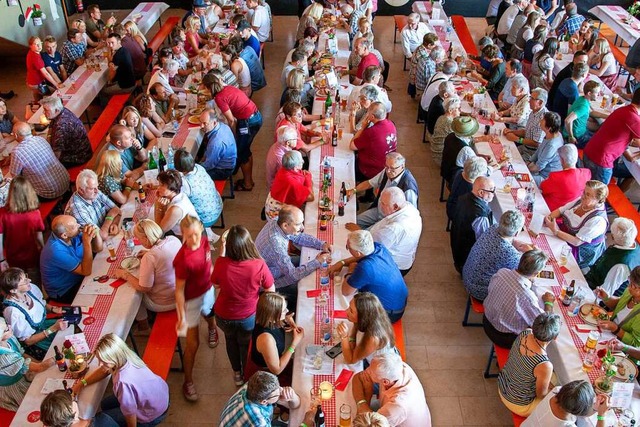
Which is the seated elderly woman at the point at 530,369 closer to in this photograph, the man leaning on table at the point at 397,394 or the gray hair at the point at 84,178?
the man leaning on table at the point at 397,394

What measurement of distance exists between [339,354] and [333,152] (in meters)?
3.32

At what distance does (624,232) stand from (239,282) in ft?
11.1

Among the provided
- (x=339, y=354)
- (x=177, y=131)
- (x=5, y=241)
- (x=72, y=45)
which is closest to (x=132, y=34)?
(x=72, y=45)

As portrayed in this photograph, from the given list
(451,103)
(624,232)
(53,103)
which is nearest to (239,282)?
(624,232)

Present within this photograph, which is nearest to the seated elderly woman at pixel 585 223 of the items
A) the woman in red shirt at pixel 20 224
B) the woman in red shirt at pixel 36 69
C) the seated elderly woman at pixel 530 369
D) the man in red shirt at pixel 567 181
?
the man in red shirt at pixel 567 181

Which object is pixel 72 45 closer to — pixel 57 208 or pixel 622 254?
pixel 57 208

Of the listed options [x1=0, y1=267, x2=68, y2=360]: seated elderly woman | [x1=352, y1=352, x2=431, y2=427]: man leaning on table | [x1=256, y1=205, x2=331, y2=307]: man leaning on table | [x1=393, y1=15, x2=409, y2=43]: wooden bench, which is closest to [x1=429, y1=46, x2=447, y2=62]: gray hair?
[x1=393, y1=15, x2=409, y2=43]: wooden bench

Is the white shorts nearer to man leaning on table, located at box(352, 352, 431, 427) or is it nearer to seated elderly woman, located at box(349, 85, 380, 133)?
man leaning on table, located at box(352, 352, 431, 427)

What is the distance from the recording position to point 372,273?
496cm

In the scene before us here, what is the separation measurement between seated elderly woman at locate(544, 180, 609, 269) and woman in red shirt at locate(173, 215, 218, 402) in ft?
11.4

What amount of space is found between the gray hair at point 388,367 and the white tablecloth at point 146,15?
1003 centimetres

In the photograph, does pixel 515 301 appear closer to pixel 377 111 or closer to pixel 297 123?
pixel 377 111

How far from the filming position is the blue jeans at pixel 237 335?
5.01 meters

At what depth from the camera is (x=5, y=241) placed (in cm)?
582
